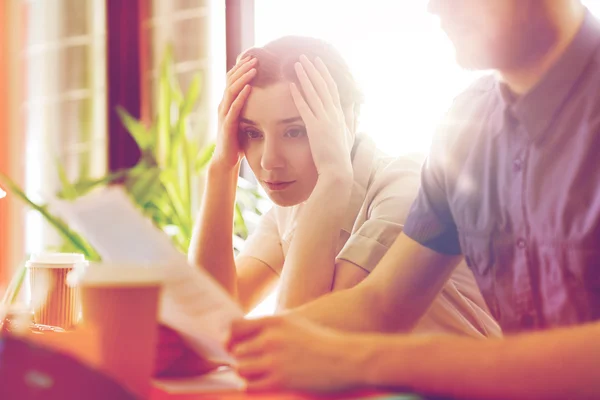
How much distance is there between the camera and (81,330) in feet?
2.07

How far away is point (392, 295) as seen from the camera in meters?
1.00

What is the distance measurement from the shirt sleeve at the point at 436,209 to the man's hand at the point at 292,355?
405mm

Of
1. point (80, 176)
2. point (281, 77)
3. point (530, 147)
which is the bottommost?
point (80, 176)

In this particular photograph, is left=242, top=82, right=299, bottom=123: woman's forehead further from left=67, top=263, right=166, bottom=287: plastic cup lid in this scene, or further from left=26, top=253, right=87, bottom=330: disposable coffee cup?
left=67, top=263, right=166, bottom=287: plastic cup lid

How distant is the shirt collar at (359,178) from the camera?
1425 mm

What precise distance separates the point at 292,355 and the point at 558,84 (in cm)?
56

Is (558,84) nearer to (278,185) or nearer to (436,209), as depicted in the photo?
(436,209)

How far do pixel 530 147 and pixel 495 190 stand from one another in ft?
0.33

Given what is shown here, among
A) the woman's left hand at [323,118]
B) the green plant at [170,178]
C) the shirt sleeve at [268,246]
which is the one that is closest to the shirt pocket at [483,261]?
the woman's left hand at [323,118]

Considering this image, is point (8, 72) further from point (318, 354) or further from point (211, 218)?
point (318, 354)

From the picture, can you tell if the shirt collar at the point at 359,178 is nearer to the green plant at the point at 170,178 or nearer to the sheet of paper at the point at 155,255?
the sheet of paper at the point at 155,255

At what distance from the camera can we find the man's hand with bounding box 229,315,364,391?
0.64 metres

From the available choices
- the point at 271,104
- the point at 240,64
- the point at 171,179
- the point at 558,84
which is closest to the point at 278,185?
the point at 271,104

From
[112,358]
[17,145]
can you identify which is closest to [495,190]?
[112,358]
